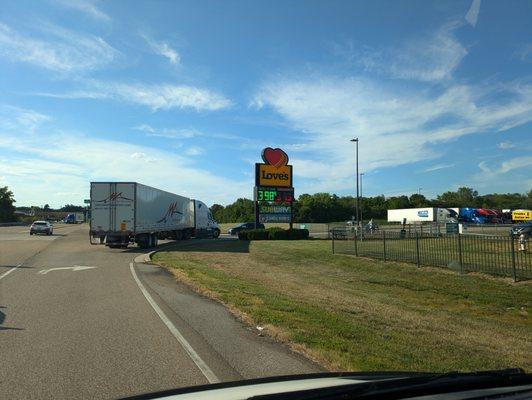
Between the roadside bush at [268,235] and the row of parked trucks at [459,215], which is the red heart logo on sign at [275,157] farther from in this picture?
the row of parked trucks at [459,215]

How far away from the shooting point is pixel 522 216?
9612 cm

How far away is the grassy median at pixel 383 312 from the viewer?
703 cm

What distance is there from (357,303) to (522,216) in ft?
314

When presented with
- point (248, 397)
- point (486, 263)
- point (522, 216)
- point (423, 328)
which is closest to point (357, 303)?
point (423, 328)

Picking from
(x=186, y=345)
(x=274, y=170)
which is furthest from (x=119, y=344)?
(x=274, y=170)

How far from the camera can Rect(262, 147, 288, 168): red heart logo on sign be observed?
150 ft

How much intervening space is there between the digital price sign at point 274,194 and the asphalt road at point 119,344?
101 feet

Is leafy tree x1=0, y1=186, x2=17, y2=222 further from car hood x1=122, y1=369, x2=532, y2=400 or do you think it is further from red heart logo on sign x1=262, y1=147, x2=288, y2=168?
car hood x1=122, y1=369, x2=532, y2=400

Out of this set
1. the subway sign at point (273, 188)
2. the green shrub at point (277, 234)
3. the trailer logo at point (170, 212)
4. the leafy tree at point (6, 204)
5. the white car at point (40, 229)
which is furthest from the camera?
the leafy tree at point (6, 204)

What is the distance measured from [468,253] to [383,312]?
8822mm

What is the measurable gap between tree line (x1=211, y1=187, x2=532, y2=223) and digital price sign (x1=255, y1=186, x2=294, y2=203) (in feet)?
210

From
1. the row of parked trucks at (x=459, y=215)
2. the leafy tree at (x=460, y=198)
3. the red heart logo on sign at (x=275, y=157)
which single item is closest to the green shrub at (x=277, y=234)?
the red heart logo on sign at (x=275, y=157)

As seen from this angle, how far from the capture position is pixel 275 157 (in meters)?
46.3

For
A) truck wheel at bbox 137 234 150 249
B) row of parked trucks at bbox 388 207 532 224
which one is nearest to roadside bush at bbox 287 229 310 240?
truck wheel at bbox 137 234 150 249
